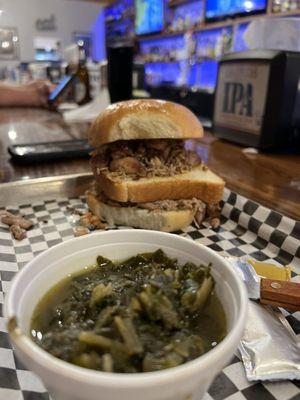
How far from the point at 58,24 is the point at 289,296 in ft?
40.6

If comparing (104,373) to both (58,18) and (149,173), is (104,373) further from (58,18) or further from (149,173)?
(58,18)

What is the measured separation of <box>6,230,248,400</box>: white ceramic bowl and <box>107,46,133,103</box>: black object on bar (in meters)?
2.75

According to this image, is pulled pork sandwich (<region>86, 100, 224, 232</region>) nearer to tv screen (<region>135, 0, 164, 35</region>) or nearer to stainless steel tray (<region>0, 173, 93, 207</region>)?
stainless steel tray (<region>0, 173, 93, 207</region>)

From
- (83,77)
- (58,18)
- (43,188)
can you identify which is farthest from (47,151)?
(58,18)

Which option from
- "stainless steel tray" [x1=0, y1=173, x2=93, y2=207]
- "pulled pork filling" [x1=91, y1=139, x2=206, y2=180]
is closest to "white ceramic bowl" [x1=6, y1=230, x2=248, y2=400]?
"pulled pork filling" [x1=91, y1=139, x2=206, y2=180]

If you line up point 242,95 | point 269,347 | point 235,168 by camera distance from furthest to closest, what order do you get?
1. point 242,95
2. point 235,168
3. point 269,347

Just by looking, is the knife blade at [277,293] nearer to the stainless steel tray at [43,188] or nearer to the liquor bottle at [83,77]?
the stainless steel tray at [43,188]

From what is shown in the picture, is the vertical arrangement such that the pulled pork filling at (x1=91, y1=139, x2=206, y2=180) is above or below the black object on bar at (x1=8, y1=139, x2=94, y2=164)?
above

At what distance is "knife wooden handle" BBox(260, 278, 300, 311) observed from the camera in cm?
94

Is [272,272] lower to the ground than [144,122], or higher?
lower

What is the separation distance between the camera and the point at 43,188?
188cm

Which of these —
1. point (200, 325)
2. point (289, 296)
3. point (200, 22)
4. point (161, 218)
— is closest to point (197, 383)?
point (200, 325)

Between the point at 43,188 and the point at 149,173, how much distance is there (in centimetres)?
59

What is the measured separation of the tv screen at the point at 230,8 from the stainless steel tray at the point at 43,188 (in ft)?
13.3
